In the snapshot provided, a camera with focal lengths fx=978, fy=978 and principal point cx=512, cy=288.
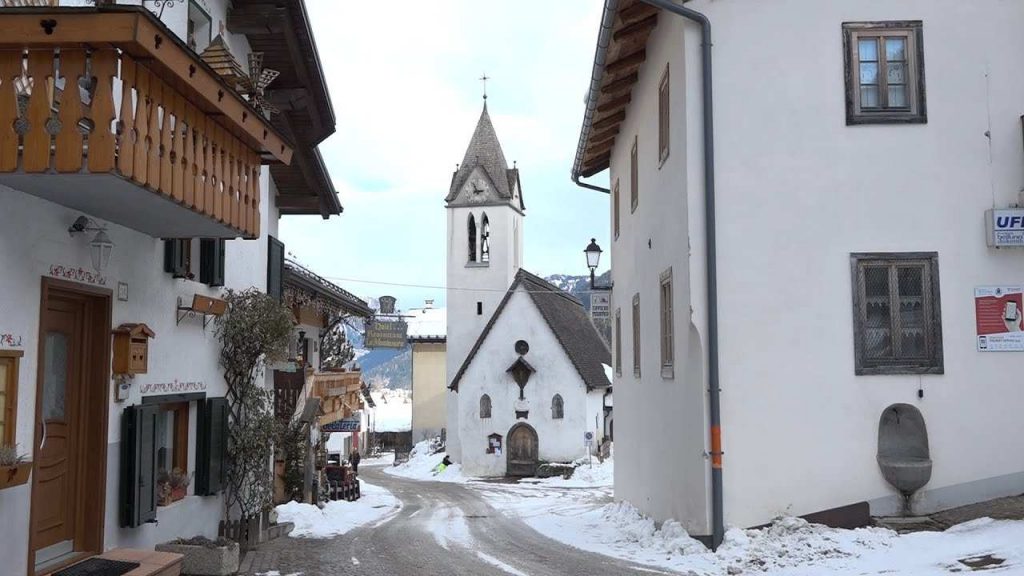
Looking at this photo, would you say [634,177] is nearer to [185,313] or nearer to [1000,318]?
[1000,318]

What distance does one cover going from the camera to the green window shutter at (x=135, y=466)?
364 inches

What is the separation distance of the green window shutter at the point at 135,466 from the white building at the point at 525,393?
3473 centimetres

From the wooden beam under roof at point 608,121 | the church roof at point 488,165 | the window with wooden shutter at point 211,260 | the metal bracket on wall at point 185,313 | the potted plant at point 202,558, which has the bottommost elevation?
the potted plant at point 202,558

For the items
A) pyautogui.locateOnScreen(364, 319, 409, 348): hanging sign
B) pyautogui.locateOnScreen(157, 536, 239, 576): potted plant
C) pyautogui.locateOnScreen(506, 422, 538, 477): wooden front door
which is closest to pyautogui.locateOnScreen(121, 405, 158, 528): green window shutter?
pyautogui.locateOnScreen(157, 536, 239, 576): potted plant

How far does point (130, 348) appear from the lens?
29.6ft

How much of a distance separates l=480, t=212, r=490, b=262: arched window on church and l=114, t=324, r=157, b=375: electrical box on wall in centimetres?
4298

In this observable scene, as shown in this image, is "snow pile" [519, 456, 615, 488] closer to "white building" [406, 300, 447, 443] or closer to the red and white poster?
the red and white poster

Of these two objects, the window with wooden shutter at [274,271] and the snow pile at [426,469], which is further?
the snow pile at [426,469]

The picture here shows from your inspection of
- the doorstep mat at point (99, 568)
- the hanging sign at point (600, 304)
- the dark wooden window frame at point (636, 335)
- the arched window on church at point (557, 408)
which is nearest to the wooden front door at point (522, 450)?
the arched window on church at point (557, 408)

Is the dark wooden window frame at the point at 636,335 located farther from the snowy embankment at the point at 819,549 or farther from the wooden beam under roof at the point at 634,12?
the wooden beam under roof at the point at 634,12

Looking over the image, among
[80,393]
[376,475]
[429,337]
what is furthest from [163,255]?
[429,337]

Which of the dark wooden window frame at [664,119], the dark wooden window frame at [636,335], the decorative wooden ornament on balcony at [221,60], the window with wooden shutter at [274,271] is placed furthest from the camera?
the dark wooden window frame at [636,335]

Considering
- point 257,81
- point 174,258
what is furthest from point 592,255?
point 174,258

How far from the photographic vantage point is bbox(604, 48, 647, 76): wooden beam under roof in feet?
47.1
